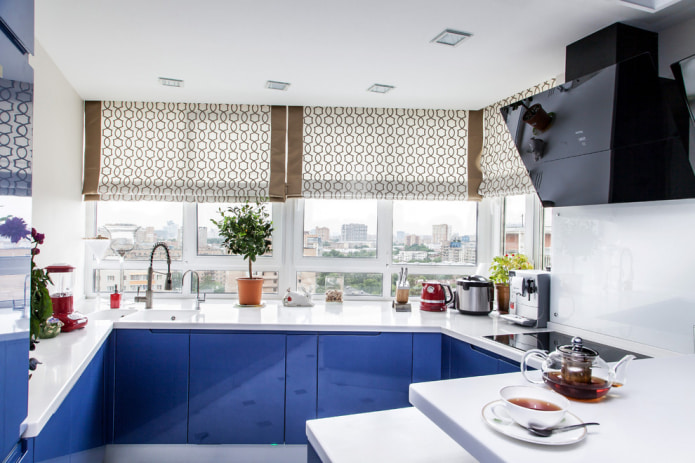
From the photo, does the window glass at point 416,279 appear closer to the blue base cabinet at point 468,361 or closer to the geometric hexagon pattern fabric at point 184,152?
the blue base cabinet at point 468,361

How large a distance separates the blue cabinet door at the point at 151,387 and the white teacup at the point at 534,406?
80.5 inches

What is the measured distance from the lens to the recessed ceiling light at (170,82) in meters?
2.85

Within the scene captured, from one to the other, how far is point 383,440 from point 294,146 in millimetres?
2625

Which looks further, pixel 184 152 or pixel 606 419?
pixel 184 152

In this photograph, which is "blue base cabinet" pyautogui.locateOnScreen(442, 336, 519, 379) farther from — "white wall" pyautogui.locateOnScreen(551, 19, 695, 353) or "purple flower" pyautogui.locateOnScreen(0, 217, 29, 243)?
"purple flower" pyautogui.locateOnScreen(0, 217, 29, 243)

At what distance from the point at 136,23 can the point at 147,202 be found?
166 centimetres

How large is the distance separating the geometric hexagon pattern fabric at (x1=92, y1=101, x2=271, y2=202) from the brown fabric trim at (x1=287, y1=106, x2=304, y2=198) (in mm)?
163

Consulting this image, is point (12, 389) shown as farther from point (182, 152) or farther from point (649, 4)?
point (182, 152)

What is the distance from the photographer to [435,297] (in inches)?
122

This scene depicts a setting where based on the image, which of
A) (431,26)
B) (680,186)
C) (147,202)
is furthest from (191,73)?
(680,186)

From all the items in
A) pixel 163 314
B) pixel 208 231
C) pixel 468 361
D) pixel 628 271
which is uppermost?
pixel 208 231

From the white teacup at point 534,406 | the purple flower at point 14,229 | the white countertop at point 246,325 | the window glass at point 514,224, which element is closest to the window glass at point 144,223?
the white countertop at point 246,325

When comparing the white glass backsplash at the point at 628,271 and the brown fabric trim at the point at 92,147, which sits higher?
the brown fabric trim at the point at 92,147

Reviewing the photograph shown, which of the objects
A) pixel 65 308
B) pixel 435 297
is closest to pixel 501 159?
pixel 435 297
